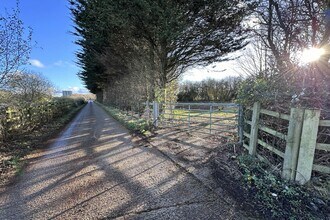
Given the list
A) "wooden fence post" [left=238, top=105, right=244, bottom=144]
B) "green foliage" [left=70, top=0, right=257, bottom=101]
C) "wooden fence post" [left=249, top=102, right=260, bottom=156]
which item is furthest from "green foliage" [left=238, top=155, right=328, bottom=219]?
"green foliage" [left=70, top=0, right=257, bottom=101]

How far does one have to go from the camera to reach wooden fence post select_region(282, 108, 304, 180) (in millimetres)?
2887

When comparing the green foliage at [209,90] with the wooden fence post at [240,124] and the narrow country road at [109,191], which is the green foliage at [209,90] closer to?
the wooden fence post at [240,124]

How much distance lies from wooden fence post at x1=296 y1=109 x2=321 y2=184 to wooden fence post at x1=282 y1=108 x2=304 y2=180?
0.19ft

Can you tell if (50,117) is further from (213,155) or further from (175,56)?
(213,155)

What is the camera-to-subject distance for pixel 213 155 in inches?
191

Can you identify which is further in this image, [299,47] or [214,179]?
[299,47]

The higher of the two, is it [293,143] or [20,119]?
[293,143]

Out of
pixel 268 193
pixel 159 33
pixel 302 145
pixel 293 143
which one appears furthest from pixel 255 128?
pixel 159 33

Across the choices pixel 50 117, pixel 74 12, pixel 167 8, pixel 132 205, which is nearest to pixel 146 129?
pixel 167 8

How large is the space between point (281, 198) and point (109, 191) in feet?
8.62

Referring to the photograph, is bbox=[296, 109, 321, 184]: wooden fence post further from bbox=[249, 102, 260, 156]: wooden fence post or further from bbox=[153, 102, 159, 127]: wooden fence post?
bbox=[153, 102, 159, 127]: wooden fence post

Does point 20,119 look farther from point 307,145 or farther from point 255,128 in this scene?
point 307,145

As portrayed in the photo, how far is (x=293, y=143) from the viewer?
9.64 ft

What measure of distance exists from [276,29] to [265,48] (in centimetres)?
90
